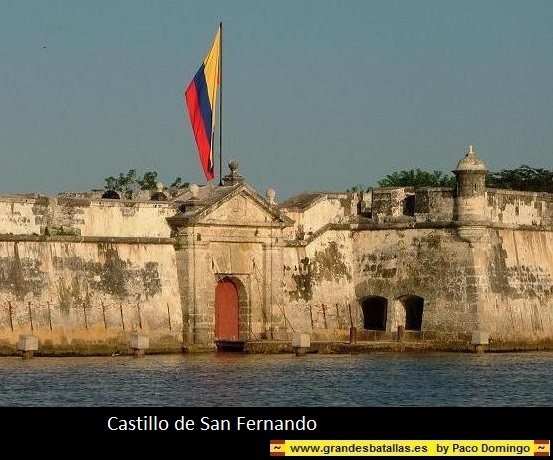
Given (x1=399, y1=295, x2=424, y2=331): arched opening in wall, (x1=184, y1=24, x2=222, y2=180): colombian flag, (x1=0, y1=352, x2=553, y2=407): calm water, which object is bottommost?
(x1=0, y1=352, x2=553, y2=407): calm water

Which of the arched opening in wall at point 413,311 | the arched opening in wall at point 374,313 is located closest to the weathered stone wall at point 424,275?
the arched opening in wall at point 413,311

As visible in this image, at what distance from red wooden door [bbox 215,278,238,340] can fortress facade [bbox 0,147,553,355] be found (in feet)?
0.14

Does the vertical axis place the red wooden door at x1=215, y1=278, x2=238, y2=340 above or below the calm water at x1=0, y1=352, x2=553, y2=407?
above

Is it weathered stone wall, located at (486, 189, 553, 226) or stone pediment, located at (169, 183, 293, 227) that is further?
weathered stone wall, located at (486, 189, 553, 226)

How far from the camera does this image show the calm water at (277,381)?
3816 centimetres

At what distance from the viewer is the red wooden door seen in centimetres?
5472

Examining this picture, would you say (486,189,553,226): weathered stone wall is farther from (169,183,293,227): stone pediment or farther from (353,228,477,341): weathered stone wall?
(169,183,293,227): stone pediment

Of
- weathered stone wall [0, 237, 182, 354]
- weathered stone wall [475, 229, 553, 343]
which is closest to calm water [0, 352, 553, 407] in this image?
weathered stone wall [0, 237, 182, 354]

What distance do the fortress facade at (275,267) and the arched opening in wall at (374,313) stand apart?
0.05m

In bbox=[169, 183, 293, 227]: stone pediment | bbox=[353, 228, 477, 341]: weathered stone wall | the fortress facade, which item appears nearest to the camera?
the fortress facade

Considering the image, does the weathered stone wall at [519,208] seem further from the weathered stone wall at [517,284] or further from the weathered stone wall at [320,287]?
the weathered stone wall at [320,287]

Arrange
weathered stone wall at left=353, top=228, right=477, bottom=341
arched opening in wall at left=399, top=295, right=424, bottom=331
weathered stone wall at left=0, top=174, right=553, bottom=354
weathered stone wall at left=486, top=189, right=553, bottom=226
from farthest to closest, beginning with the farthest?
arched opening in wall at left=399, top=295, right=424, bottom=331 < weathered stone wall at left=486, top=189, right=553, bottom=226 < weathered stone wall at left=353, top=228, right=477, bottom=341 < weathered stone wall at left=0, top=174, right=553, bottom=354
